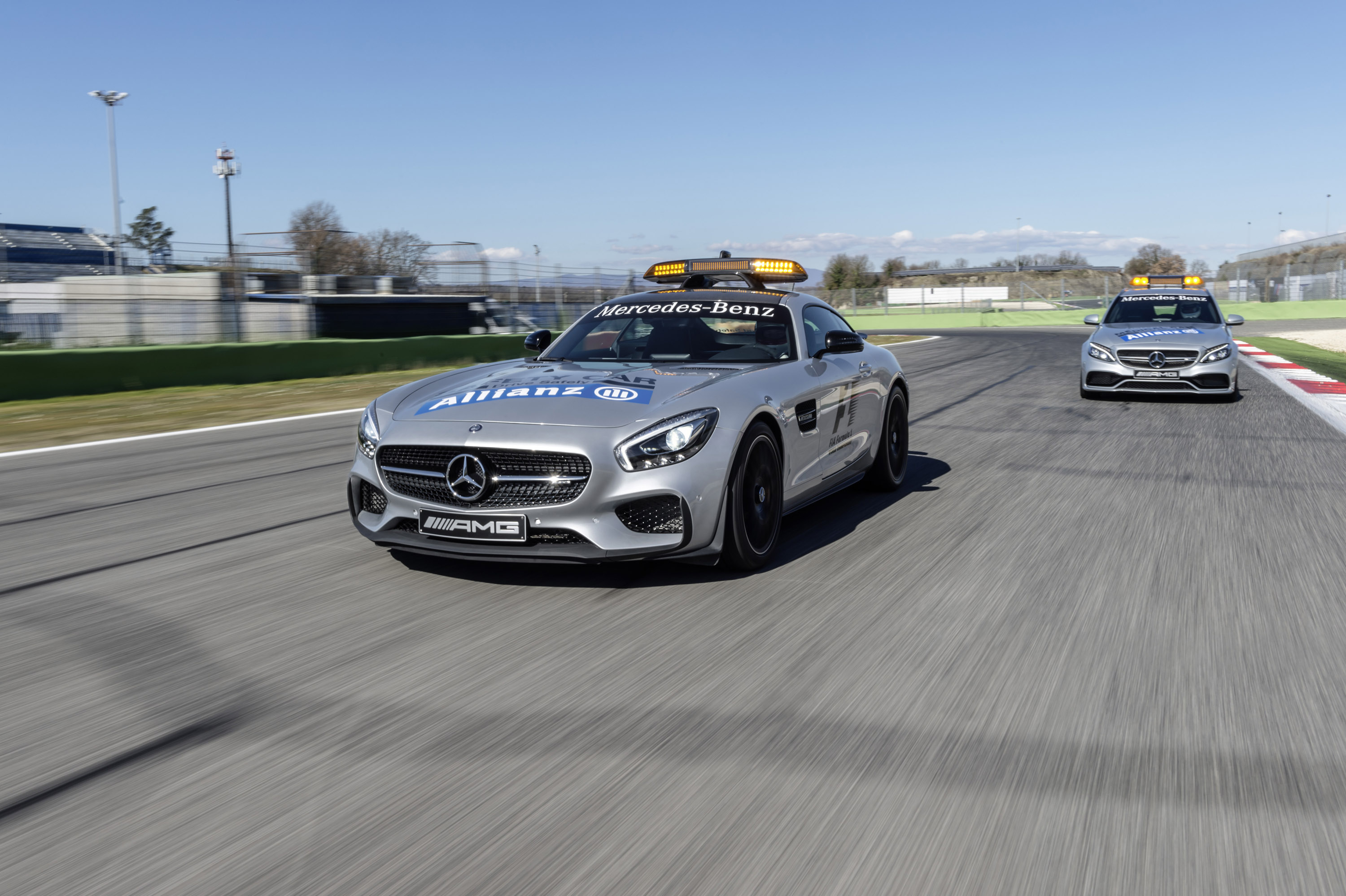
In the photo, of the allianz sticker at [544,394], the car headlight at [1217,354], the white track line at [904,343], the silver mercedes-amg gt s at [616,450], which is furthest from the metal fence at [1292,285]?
the allianz sticker at [544,394]

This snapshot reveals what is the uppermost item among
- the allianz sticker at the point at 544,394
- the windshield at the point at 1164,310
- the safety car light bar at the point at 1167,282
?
the safety car light bar at the point at 1167,282

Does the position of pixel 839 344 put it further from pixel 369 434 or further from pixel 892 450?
pixel 369 434

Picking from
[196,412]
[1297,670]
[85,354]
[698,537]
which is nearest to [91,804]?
[698,537]

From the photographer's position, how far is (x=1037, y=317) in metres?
55.5

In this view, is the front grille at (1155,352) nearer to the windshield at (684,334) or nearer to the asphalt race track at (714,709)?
the asphalt race track at (714,709)

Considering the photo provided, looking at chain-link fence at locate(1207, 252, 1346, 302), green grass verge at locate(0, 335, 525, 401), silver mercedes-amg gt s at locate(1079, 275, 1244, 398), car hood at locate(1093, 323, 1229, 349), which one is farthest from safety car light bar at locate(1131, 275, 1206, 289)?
chain-link fence at locate(1207, 252, 1346, 302)

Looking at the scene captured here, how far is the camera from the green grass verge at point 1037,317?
48.4 metres

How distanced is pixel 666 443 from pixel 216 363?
1483 centimetres

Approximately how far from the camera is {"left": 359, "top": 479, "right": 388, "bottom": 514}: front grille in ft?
17.3

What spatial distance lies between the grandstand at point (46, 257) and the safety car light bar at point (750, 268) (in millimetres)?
14673

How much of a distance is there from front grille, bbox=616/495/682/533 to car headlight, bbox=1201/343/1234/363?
1085 centimetres

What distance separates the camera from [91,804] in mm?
2965

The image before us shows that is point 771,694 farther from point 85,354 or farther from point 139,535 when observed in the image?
point 85,354

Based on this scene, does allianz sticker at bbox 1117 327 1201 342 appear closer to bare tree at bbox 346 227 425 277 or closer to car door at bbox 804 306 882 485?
car door at bbox 804 306 882 485
